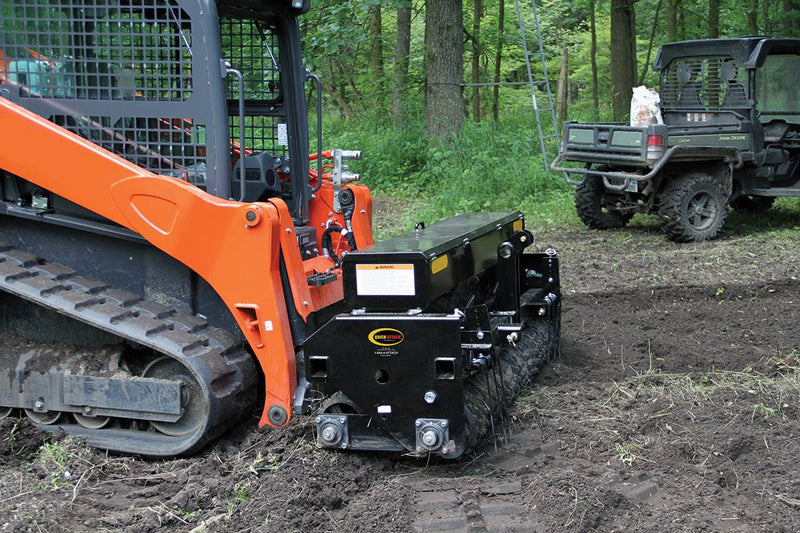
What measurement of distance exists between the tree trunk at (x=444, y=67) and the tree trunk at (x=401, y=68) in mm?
1898

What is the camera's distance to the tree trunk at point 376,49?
20.2 m

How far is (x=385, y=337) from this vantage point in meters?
4.30

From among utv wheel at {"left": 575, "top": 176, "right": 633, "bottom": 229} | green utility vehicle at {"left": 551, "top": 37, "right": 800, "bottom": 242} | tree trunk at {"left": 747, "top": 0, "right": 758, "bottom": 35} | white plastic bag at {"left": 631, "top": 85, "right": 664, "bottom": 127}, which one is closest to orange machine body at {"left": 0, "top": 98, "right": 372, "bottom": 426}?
green utility vehicle at {"left": 551, "top": 37, "right": 800, "bottom": 242}

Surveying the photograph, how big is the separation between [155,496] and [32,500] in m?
0.52

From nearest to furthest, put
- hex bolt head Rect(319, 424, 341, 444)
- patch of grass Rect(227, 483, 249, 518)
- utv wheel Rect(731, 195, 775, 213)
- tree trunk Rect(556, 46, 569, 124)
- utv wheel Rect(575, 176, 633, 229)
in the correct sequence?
1. patch of grass Rect(227, 483, 249, 518)
2. hex bolt head Rect(319, 424, 341, 444)
3. utv wheel Rect(575, 176, 633, 229)
4. utv wheel Rect(731, 195, 775, 213)
5. tree trunk Rect(556, 46, 569, 124)

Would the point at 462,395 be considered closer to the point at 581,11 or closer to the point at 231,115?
the point at 231,115

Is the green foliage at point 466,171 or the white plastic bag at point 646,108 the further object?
the green foliage at point 466,171

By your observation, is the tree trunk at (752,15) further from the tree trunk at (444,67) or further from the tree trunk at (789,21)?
the tree trunk at (444,67)

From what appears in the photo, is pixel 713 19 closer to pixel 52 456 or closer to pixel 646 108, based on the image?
pixel 646 108

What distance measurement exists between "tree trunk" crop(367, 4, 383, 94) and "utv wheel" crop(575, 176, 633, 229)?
861 cm

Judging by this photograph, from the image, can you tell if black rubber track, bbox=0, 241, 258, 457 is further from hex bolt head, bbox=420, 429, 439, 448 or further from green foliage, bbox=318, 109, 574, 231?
green foliage, bbox=318, 109, 574, 231

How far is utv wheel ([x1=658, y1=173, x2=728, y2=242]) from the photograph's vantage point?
1068 cm

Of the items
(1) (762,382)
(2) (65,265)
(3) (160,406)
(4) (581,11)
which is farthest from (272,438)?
(4) (581,11)

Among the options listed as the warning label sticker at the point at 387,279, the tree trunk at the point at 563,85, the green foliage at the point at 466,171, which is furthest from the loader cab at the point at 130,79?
the tree trunk at the point at 563,85
